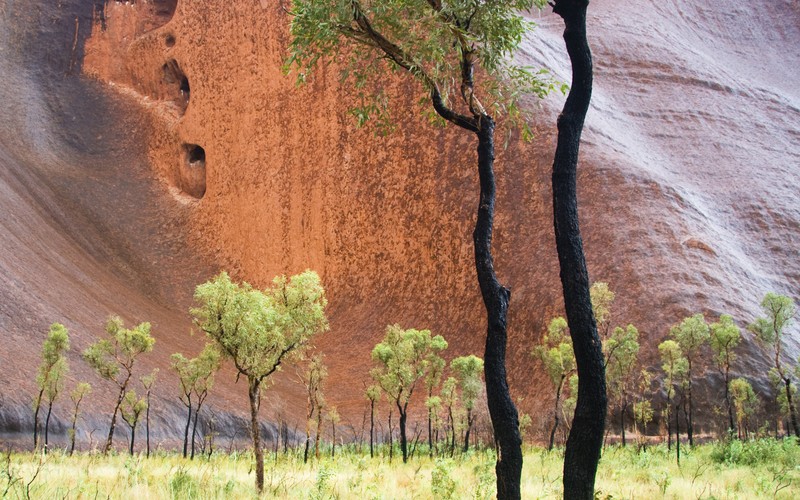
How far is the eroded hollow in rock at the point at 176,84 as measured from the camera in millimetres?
62969

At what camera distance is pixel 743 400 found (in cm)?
2780

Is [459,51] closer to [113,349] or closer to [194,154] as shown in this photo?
[113,349]

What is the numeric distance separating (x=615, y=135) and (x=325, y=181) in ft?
56.1

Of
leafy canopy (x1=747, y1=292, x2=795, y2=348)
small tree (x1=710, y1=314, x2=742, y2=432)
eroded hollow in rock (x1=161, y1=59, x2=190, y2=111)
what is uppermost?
eroded hollow in rock (x1=161, y1=59, x2=190, y2=111)

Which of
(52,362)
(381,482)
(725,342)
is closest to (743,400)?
(725,342)

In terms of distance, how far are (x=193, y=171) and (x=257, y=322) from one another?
1800 inches

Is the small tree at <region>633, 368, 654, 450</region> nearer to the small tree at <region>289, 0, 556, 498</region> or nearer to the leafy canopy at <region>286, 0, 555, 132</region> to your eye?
the small tree at <region>289, 0, 556, 498</region>

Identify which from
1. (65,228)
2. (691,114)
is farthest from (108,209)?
(691,114)

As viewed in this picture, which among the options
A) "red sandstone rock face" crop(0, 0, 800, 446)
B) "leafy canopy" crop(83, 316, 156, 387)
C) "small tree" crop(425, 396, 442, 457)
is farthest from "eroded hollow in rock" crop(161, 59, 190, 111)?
"small tree" crop(425, 396, 442, 457)

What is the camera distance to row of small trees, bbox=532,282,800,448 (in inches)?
1006

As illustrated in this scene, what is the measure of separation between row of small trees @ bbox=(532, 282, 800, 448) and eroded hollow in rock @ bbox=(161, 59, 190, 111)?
4389 cm

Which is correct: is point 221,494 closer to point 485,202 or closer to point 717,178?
point 485,202

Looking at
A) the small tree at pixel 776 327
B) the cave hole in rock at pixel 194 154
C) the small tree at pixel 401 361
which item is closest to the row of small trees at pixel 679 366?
the small tree at pixel 776 327

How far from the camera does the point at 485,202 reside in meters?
10.3
